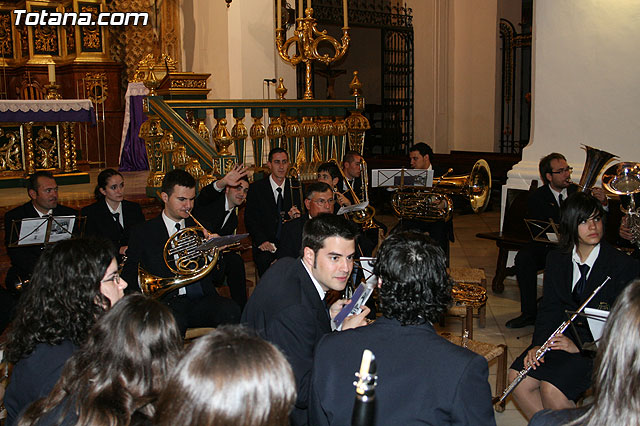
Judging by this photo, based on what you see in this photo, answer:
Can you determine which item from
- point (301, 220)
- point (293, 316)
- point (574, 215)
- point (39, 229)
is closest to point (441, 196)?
point (301, 220)

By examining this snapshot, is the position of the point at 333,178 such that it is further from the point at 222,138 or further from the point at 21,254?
the point at 21,254

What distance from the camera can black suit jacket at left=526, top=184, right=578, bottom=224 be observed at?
578cm

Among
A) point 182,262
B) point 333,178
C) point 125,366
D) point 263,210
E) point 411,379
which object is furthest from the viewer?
point 333,178

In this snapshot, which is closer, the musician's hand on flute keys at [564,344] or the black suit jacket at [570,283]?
the musician's hand on flute keys at [564,344]

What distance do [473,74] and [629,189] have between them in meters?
7.99

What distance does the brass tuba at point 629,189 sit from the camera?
15.9 ft

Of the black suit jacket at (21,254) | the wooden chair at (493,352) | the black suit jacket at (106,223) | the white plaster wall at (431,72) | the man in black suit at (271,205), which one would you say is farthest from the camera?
the white plaster wall at (431,72)

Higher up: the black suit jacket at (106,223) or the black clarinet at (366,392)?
the black clarinet at (366,392)

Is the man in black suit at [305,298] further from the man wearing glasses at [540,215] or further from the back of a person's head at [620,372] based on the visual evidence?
the man wearing glasses at [540,215]

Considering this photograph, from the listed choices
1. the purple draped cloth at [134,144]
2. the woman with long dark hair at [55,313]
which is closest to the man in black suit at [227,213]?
the woman with long dark hair at [55,313]

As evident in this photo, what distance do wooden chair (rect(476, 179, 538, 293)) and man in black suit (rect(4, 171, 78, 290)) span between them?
3.85m

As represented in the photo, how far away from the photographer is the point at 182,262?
13.9 ft

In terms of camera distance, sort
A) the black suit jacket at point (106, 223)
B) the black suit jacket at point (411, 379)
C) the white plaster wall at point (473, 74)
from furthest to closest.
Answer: the white plaster wall at point (473, 74), the black suit jacket at point (106, 223), the black suit jacket at point (411, 379)

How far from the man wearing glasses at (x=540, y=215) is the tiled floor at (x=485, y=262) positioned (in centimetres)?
24
